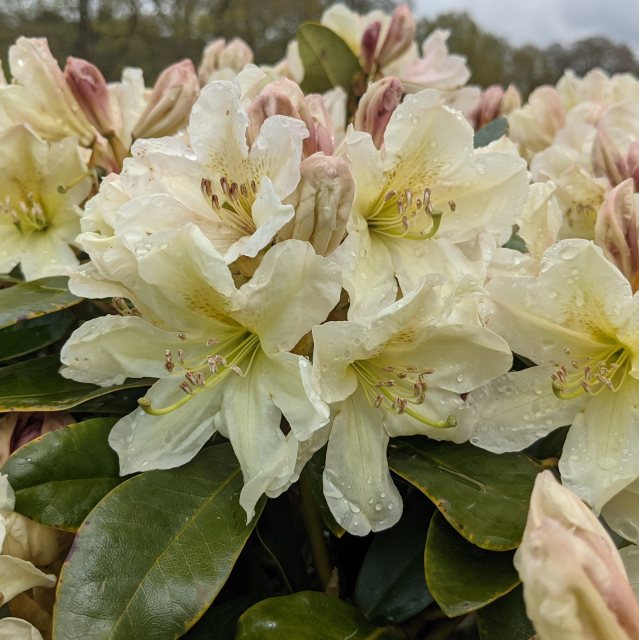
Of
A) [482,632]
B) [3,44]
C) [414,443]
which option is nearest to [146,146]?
[414,443]

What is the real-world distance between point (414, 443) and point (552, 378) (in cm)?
16

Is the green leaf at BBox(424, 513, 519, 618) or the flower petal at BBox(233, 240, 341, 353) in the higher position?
the flower petal at BBox(233, 240, 341, 353)

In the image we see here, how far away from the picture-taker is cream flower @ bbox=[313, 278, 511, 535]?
0.64 metres

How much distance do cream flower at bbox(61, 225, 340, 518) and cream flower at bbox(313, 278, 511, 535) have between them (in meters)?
0.03

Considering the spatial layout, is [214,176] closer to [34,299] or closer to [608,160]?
[34,299]

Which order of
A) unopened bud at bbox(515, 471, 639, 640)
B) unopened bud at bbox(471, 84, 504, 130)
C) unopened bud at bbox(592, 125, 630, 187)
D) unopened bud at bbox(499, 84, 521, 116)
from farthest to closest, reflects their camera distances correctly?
unopened bud at bbox(499, 84, 521, 116) < unopened bud at bbox(471, 84, 504, 130) < unopened bud at bbox(592, 125, 630, 187) < unopened bud at bbox(515, 471, 639, 640)

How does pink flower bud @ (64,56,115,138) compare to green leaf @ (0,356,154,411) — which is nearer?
green leaf @ (0,356,154,411)

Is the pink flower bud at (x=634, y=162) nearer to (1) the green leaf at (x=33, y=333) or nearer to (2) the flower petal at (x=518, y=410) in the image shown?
(2) the flower petal at (x=518, y=410)

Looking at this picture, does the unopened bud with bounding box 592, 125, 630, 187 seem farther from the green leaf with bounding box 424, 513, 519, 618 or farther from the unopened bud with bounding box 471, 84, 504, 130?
the unopened bud with bounding box 471, 84, 504, 130

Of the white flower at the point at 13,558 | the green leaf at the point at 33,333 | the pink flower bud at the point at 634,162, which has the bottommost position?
the white flower at the point at 13,558

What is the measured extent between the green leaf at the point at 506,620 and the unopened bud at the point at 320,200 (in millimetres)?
369

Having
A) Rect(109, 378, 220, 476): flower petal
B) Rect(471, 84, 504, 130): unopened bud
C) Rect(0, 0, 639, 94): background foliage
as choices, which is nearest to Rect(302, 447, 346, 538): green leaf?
Rect(109, 378, 220, 476): flower petal

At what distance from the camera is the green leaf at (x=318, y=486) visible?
2.39ft

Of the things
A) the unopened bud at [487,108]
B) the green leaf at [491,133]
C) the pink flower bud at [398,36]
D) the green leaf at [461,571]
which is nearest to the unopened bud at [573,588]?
the green leaf at [461,571]
